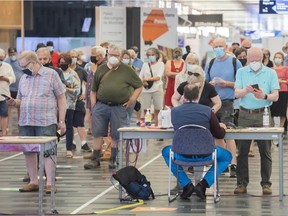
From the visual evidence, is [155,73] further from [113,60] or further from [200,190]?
[200,190]

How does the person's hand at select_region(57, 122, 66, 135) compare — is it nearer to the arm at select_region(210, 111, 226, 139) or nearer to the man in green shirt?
the arm at select_region(210, 111, 226, 139)

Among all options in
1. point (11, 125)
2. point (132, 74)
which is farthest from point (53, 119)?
point (11, 125)

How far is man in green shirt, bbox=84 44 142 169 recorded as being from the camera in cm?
1518

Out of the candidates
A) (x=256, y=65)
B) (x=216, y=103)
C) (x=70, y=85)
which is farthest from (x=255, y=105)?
(x=70, y=85)

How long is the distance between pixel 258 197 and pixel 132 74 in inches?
125

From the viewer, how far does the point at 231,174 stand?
15.0 meters

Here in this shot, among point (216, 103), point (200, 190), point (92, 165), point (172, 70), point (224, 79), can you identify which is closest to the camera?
point (200, 190)

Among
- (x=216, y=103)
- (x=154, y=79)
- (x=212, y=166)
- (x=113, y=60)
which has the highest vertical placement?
(x=113, y=60)

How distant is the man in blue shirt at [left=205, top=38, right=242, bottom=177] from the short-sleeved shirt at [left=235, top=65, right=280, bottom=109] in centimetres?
149

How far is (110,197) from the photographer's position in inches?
506

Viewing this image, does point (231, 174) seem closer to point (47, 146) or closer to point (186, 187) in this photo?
point (186, 187)

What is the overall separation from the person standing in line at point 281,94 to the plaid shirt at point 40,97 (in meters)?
9.29

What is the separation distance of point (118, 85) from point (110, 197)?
268 centimetres

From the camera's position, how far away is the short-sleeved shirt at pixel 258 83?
13109 mm
